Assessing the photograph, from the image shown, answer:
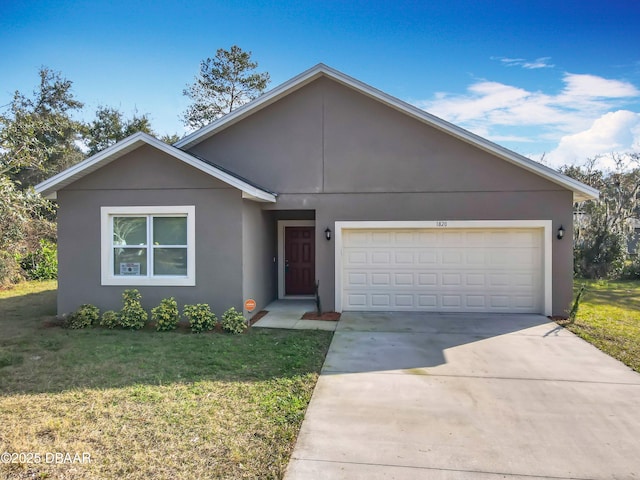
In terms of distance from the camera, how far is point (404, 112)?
33.6ft

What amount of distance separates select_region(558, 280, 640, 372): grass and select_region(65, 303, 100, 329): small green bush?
9.85 metres

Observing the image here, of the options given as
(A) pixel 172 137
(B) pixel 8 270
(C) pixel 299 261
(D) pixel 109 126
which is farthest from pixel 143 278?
(D) pixel 109 126

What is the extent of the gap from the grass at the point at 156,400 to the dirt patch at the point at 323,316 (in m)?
1.39

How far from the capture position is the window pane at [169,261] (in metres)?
9.26

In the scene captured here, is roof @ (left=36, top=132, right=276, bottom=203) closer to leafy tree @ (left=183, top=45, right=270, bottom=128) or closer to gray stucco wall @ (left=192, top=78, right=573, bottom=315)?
gray stucco wall @ (left=192, top=78, right=573, bottom=315)

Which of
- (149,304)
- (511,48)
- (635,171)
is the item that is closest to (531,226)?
(511,48)

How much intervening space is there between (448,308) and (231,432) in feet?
24.4

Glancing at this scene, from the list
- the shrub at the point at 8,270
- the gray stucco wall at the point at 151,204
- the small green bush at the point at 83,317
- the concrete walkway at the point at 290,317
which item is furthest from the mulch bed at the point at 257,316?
the shrub at the point at 8,270

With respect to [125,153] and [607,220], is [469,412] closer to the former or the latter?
[125,153]

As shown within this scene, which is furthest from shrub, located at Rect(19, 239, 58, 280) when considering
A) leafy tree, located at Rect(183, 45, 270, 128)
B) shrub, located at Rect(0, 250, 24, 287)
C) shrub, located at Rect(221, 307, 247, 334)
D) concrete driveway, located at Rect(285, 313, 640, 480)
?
concrete driveway, located at Rect(285, 313, 640, 480)

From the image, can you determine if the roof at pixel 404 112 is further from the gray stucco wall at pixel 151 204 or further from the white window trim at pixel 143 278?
the white window trim at pixel 143 278

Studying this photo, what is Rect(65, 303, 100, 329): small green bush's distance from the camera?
8.83 m

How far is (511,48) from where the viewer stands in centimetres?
1370

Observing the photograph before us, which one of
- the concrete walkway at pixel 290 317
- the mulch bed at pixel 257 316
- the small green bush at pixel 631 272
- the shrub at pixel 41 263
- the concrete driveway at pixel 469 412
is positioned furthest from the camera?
the small green bush at pixel 631 272
